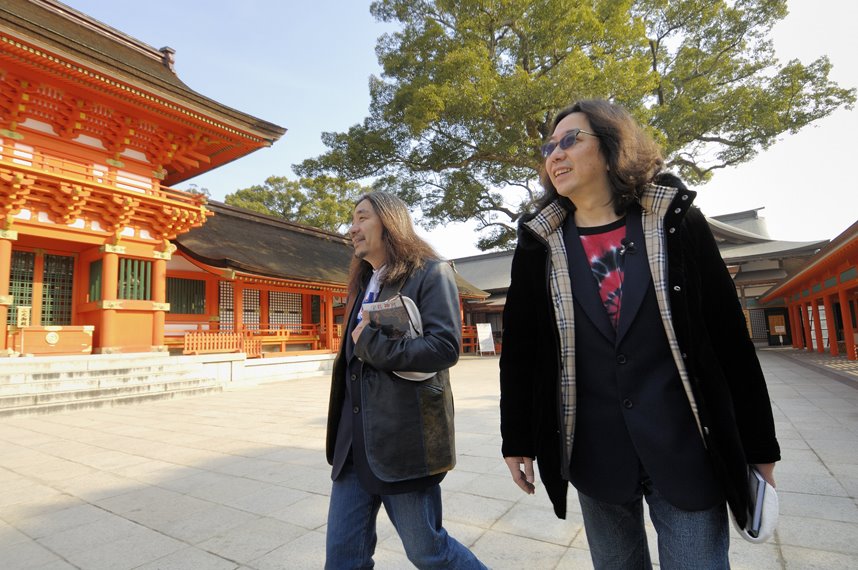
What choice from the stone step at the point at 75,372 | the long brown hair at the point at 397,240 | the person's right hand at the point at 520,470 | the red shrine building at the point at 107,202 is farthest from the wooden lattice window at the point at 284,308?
the person's right hand at the point at 520,470

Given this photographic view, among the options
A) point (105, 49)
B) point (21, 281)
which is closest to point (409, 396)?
point (21, 281)

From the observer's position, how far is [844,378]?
24.8 ft

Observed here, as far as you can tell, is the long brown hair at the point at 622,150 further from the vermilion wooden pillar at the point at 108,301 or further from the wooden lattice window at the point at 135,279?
the wooden lattice window at the point at 135,279

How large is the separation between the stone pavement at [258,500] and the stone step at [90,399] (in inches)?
45.9

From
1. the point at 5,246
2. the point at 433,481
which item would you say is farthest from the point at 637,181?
the point at 5,246

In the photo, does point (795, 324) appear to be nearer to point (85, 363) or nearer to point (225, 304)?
point (225, 304)

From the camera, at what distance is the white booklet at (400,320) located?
136 centimetres

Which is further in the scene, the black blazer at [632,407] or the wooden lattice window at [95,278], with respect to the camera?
the wooden lattice window at [95,278]

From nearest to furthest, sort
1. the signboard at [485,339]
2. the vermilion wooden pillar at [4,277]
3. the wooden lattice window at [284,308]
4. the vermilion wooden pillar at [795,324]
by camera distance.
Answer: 1. the vermilion wooden pillar at [4,277]
2. the wooden lattice window at [284,308]
3. the vermilion wooden pillar at [795,324]
4. the signboard at [485,339]

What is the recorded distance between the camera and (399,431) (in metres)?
1.33

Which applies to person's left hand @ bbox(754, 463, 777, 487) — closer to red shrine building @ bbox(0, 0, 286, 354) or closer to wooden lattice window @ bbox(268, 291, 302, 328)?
red shrine building @ bbox(0, 0, 286, 354)

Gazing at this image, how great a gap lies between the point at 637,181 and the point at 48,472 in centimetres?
474

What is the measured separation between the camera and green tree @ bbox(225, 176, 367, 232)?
2830 cm

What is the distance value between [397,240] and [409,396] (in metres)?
0.55
